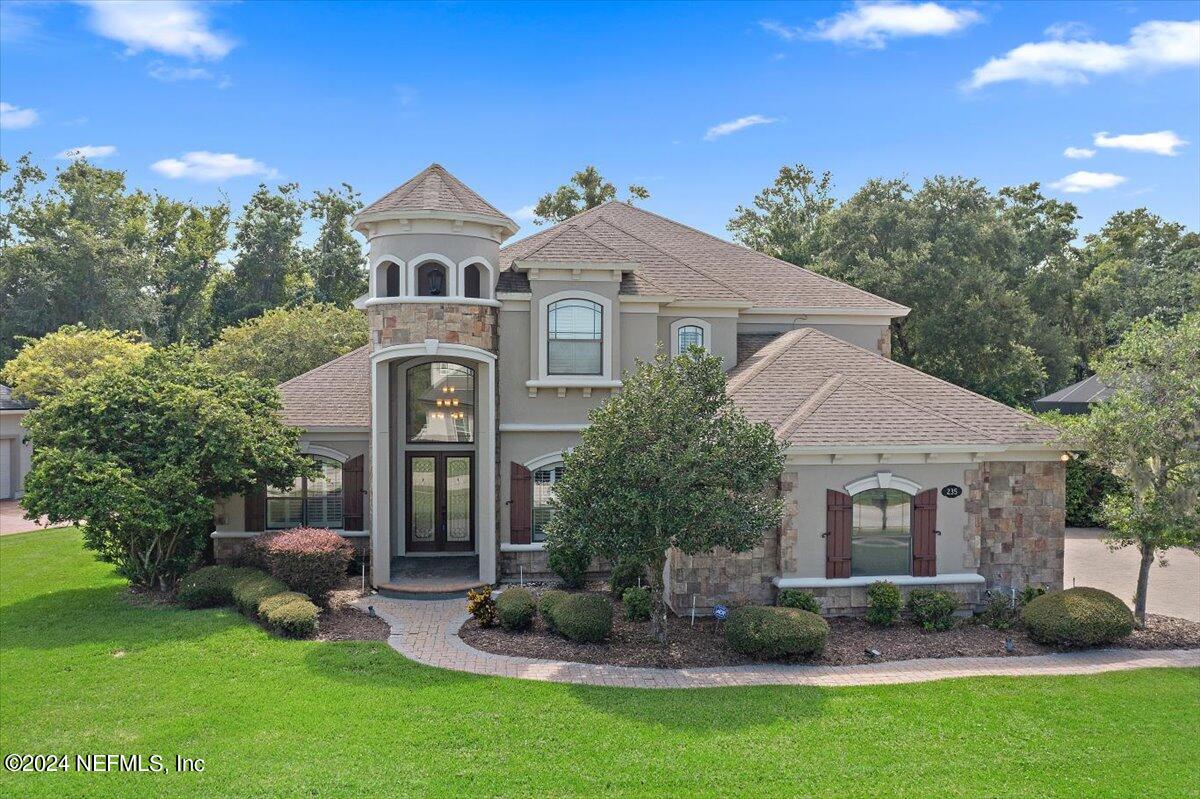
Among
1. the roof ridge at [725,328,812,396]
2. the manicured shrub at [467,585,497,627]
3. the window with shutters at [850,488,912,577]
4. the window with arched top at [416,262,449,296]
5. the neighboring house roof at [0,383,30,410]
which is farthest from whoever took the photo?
the neighboring house roof at [0,383,30,410]

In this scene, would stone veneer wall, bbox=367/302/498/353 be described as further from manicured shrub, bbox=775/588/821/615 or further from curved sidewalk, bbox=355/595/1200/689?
manicured shrub, bbox=775/588/821/615

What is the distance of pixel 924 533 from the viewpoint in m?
14.6

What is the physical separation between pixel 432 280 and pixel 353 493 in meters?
5.45

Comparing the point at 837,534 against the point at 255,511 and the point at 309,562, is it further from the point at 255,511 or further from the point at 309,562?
the point at 255,511

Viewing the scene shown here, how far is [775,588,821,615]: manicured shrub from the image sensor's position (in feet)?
45.7

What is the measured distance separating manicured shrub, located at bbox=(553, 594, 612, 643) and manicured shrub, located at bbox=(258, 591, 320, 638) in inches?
167

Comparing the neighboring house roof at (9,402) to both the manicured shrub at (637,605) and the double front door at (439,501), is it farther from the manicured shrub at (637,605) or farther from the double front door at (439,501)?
the manicured shrub at (637,605)

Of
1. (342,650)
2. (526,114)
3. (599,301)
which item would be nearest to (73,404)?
(342,650)

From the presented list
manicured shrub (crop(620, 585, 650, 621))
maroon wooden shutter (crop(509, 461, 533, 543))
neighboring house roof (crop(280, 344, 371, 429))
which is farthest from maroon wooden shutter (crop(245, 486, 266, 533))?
manicured shrub (crop(620, 585, 650, 621))

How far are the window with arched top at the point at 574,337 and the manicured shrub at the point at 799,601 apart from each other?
21.6ft

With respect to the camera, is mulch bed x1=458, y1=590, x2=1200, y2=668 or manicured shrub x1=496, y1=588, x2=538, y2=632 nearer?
mulch bed x1=458, y1=590, x2=1200, y2=668

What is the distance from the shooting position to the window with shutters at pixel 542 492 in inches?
720

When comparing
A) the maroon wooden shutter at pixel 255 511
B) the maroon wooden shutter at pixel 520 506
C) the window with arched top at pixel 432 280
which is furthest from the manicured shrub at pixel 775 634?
the maroon wooden shutter at pixel 255 511

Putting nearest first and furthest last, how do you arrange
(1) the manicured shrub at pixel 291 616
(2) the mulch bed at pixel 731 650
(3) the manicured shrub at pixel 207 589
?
(2) the mulch bed at pixel 731 650
(1) the manicured shrub at pixel 291 616
(3) the manicured shrub at pixel 207 589
